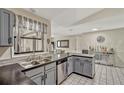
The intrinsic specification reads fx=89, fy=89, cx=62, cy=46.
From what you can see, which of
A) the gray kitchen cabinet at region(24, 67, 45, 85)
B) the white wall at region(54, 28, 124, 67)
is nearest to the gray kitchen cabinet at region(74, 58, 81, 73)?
the gray kitchen cabinet at region(24, 67, 45, 85)

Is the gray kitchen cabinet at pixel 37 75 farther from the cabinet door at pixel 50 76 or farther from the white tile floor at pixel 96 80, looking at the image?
the white tile floor at pixel 96 80

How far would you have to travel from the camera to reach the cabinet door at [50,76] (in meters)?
2.26

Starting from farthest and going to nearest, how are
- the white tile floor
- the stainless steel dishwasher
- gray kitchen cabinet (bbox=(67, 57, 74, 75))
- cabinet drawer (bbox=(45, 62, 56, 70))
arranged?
gray kitchen cabinet (bbox=(67, 57, 74, 75)), the white tile floor, the stainless steel dishwasher, cabinet drawer (bbox=(45, 62, 56, 70))

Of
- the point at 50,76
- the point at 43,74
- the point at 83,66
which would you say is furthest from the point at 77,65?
the point at 43,74

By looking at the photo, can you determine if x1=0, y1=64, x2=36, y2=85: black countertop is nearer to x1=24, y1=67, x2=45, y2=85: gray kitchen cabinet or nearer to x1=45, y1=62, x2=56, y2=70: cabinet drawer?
x1=24, y1=67, x2=45, y2=85: gray kitchen cabinet

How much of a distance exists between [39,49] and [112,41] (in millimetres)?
→ 4772

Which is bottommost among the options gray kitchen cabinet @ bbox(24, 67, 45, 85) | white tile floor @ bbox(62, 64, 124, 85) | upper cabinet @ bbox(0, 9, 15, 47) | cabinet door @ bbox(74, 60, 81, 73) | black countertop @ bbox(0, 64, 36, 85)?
white tile floor @ bbox(62, 64, 124, 85)

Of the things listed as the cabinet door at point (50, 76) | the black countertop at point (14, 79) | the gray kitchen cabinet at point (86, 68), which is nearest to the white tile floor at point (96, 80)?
the gray kitchen cabinet at point (86, 68)

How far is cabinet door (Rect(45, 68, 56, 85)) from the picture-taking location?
7.43 ft

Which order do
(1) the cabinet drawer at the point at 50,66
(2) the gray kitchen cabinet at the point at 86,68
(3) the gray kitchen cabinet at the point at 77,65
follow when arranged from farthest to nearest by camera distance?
(3) the gray kitchen cabinet at the point at 77,65 → (2) the gray kitchen cabinet at the point at 86,68 → (1) the cabinet drawer at the point at 50,66

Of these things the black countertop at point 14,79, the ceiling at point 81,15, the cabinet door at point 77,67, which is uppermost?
the ceiling at point 81,15
